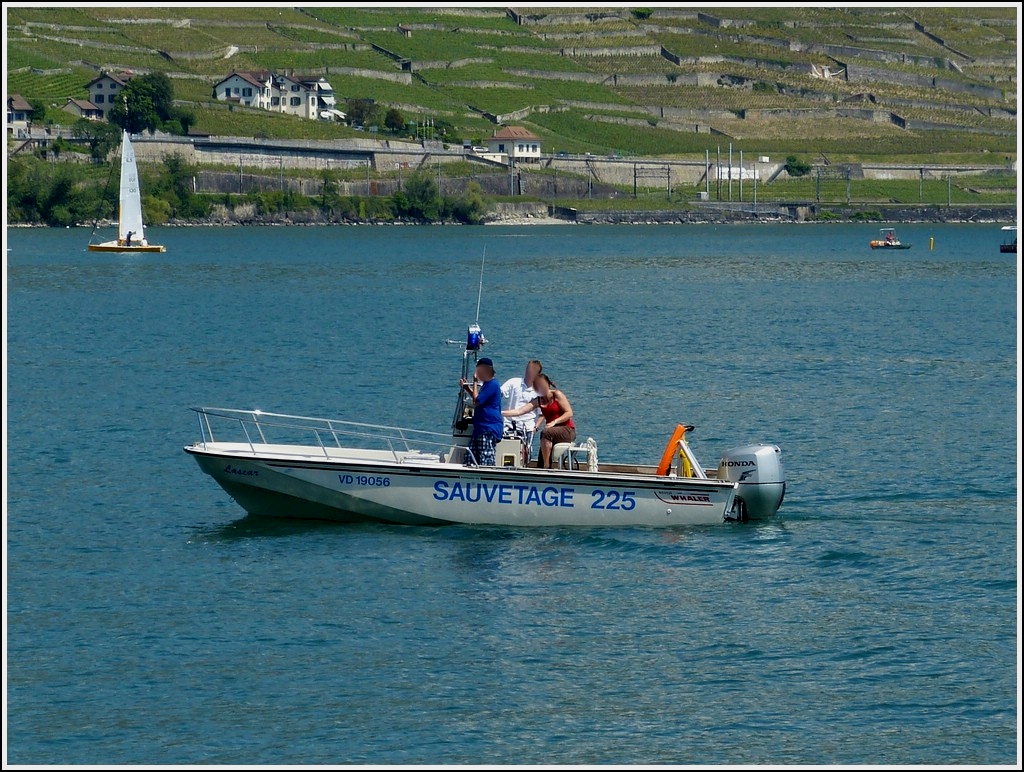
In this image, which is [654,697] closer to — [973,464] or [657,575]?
[657,575]

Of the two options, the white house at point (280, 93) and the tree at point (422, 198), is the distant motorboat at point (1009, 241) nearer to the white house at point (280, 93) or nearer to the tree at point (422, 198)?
the tree at point (422, 198)

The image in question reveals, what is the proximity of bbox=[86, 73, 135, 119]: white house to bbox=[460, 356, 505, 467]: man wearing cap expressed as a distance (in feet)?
526

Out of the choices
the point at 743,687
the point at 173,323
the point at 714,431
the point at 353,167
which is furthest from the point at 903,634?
the point at 353,167

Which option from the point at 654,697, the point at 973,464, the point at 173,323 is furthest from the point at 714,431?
the point at 173,323

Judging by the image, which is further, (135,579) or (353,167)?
(353,167)

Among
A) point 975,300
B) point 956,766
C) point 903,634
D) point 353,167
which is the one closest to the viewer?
point 956,766

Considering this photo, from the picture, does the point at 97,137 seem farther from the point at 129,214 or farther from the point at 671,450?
the point at 671,450

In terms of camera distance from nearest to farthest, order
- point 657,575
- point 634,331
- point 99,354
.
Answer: point 657,575 → point 99,354 → point 634,331

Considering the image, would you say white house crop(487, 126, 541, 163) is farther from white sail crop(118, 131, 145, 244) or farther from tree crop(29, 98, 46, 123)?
white sail crop(118, 131, 145, 244)

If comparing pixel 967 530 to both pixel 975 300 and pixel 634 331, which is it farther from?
pixel 975 300

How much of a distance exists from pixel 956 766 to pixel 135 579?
37.6 ft

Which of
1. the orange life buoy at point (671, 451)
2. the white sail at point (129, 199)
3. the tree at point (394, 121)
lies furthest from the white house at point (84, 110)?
the orange life buoy at point (671, 451)

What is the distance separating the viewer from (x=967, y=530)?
1025 inches

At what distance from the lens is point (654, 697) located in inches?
733
